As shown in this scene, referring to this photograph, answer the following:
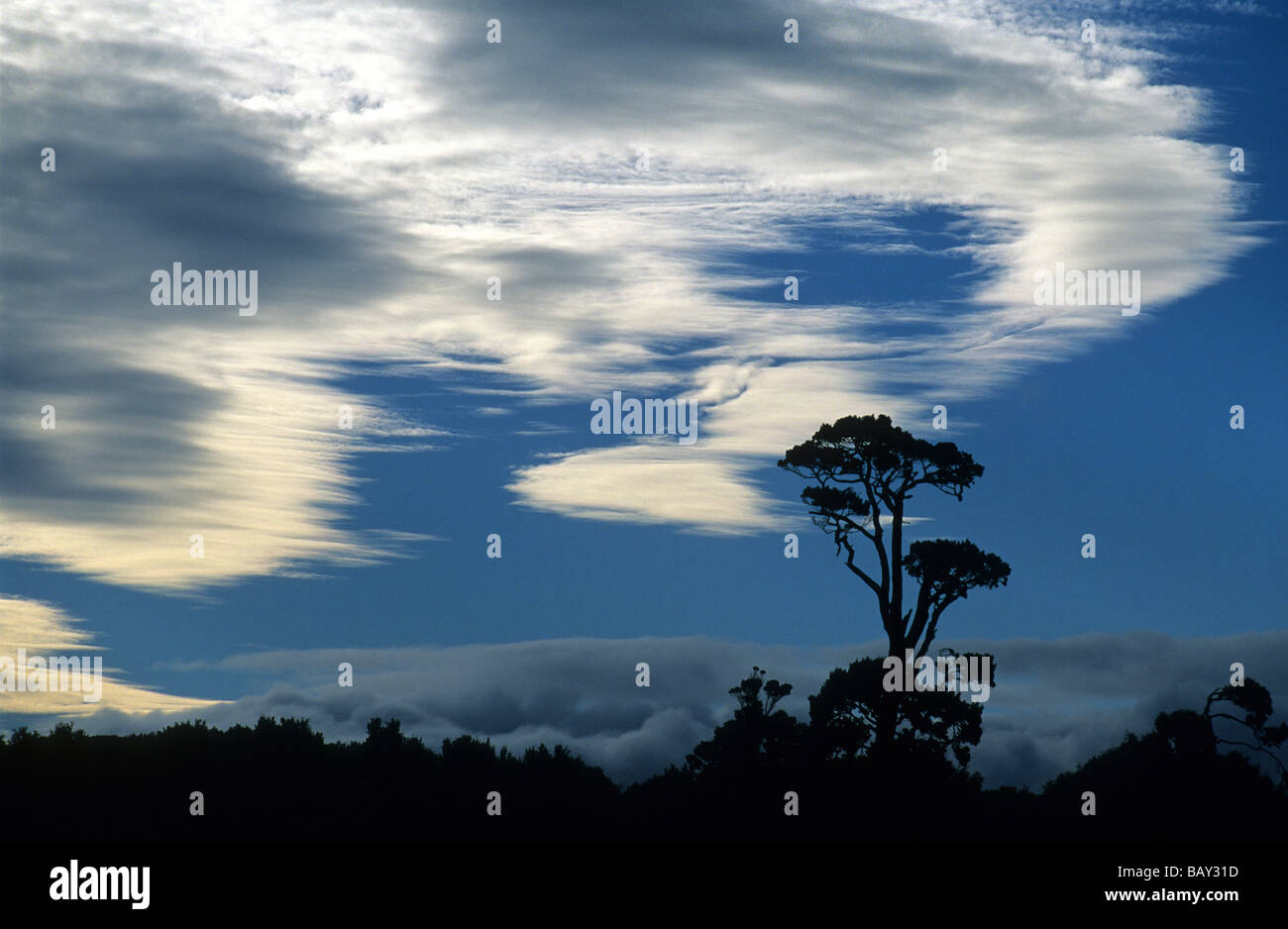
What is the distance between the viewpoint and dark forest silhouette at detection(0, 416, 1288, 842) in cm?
4153

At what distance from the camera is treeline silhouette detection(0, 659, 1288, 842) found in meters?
41.3

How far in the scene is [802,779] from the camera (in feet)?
143

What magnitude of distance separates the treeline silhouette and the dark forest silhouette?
0.08m

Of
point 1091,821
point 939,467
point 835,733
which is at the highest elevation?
point 939,467

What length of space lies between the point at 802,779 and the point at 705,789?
442 centimetres

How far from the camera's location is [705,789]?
46375 mm

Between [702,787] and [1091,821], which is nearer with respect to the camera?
[1091,821]

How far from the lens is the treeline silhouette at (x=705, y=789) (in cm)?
4134

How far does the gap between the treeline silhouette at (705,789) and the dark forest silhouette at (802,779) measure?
0.26 ft
